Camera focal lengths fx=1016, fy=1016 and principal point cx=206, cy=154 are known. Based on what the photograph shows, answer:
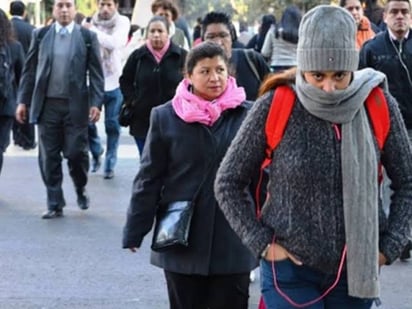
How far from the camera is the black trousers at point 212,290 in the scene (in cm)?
457

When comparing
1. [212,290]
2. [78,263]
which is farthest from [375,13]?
[212,290]

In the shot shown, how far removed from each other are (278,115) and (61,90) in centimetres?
561

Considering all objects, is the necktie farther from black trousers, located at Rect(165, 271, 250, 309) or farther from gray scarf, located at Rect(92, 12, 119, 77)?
black trousers, located at Rect(165, 271, 250, 309)

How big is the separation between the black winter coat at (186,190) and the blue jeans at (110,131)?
6818mm

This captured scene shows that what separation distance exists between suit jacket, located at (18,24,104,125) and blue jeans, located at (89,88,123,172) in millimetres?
2377

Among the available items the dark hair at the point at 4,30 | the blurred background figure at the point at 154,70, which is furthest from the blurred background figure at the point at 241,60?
the dark hair at the point at 4,30

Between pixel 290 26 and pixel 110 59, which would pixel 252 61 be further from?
pixel 110 59

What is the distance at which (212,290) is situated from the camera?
15.2 ft

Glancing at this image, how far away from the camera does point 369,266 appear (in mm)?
3430

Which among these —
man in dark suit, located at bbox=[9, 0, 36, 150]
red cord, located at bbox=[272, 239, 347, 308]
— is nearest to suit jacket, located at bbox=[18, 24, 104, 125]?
man in dark suit, located at bbox=[9, 0, 36, 150]

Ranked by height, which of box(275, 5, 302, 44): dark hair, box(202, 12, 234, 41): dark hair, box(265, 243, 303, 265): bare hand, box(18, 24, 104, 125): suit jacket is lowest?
box(18, 24, 104, 125): suit jacket

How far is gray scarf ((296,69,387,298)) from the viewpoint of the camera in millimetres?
3389

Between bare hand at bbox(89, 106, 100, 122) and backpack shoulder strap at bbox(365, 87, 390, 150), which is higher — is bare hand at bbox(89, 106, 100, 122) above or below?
below

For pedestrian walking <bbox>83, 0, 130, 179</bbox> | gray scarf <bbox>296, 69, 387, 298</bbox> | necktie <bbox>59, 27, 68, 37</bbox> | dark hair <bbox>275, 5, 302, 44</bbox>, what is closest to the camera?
gray scarf <bbox>296, 69, 387, 298</bbox>
